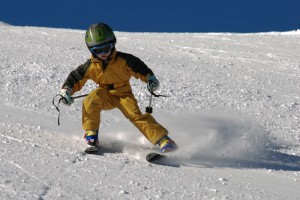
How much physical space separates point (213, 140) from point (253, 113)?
7.30 ft

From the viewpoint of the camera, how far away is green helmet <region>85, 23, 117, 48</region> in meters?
5.18

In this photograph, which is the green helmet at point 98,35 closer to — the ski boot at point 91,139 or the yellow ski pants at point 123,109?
the yellow ski pants at point 123,109

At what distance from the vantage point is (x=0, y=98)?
7.21 metres

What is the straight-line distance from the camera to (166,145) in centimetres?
495

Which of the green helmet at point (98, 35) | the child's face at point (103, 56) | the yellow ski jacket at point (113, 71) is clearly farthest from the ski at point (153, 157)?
the green helmet at point (98, 35)

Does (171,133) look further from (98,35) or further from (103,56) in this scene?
(98,35)

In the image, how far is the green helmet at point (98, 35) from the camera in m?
5.18

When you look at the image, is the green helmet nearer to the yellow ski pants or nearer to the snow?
the yellow ski pants

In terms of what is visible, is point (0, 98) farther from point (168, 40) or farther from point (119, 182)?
point (168, 40)

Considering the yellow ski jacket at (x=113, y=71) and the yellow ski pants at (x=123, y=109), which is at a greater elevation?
the yellow ski jacket at (x=113, y=71)

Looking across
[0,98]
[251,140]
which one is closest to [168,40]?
[0,98]

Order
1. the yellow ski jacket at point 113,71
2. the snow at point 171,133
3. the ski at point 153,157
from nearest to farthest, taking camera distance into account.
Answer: the snow at point 171,133 → the ski at point 153,157 → the yellow ski jacket at point 113,71

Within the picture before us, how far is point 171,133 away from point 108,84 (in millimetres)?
949

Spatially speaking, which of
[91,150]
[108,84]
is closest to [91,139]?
[91,150]
